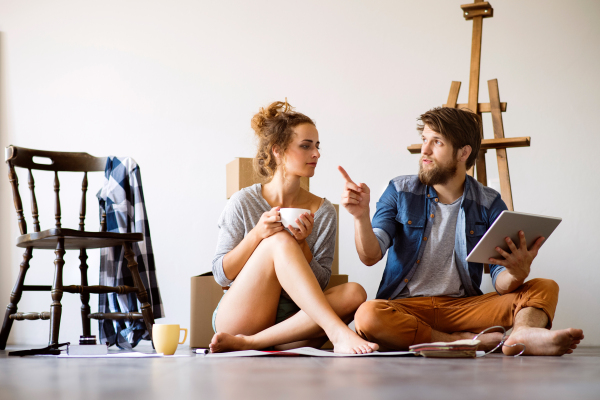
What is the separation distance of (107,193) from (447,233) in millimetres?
1324

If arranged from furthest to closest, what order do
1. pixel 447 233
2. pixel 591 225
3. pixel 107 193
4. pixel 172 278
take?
1. pixel 172 278
2. pixel 591 225
3. pixel 107 193
4. pixel 447 233

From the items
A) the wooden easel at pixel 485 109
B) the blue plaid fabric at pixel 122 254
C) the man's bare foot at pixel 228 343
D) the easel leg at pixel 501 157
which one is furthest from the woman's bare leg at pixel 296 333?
the easel leg at pixel 501 157

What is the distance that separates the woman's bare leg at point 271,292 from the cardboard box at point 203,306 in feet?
1.36

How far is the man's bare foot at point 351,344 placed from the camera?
4.09ft

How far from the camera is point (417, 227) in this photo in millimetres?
1664

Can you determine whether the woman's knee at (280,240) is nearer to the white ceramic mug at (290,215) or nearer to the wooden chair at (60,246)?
the white ceramic mug at (290,215)

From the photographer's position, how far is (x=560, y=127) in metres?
2.74

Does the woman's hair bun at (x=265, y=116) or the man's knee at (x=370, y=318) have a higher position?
the woman's hair bun at (x=265, y=116)

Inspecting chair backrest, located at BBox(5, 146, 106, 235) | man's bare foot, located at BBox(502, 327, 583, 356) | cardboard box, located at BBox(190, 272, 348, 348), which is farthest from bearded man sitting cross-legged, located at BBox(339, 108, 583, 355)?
chair backrest, located at BBox(5, 146, 106, 235)

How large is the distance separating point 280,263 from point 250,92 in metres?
1.74

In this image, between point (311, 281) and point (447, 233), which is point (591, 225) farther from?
point (311, 281)

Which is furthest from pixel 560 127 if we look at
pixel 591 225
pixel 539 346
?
pixel 539 346

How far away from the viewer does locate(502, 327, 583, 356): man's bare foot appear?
1.25 m

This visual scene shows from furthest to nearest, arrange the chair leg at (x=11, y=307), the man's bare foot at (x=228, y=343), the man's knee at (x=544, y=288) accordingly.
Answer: the chair leg at (x=11, y=307) → the man's knee at (x=544, y=288) → the man's bare foot at (x=228, y=343)
